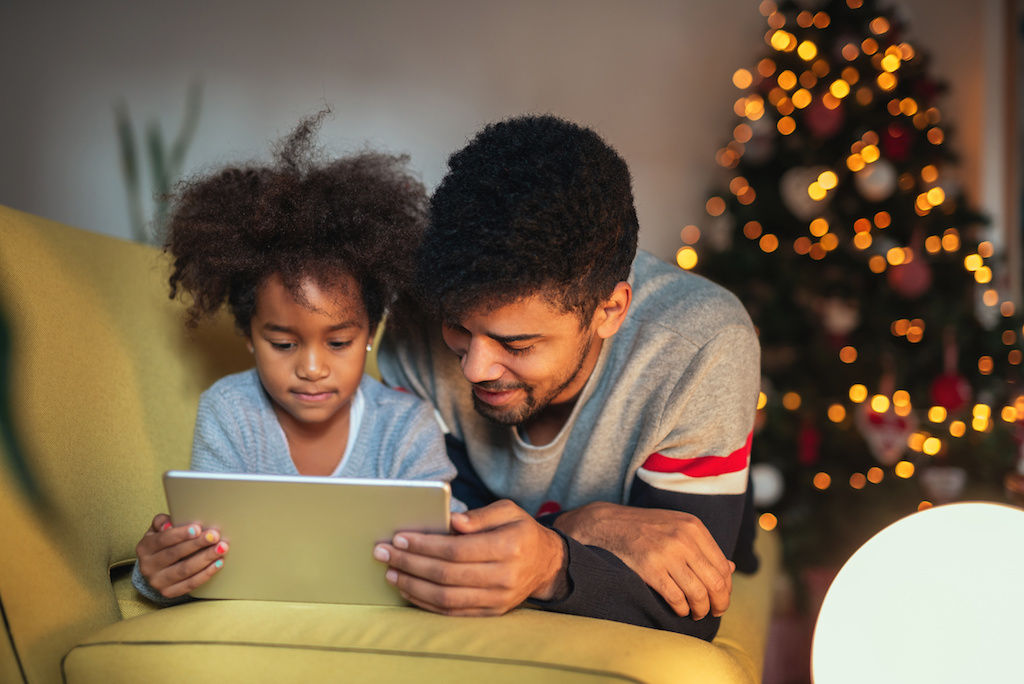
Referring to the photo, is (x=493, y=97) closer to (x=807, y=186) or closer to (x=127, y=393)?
(x=807, y=186)

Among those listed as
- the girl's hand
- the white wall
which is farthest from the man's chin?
the white wall

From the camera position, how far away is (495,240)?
1.10 meters

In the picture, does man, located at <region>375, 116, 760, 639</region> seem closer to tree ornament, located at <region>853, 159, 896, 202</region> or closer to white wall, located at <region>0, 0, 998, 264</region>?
tree ornament, located at <region>853, 159, 896, 202</region>

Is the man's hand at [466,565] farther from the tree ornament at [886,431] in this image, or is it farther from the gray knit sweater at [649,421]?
the tree ornament at [886,431]

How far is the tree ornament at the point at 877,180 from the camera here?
104 inches

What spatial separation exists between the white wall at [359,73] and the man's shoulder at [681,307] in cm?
Result: 191

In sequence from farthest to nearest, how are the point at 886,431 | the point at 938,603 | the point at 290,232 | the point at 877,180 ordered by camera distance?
the point at 877,180 → the point at 886,431 → the point at 290,232 → the point at 938,603

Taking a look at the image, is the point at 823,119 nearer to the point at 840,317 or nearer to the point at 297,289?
the point at 840,317

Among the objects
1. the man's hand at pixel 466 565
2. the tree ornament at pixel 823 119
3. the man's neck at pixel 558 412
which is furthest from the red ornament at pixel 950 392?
A: the man's hand at pixel 466 565

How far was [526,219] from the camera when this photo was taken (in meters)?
1.09

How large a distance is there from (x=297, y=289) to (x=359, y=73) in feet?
7.28

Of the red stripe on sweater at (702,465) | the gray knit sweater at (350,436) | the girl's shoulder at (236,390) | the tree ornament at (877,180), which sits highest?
the tree ornament at (877,180)

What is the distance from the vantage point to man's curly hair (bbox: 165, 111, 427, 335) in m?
1.32

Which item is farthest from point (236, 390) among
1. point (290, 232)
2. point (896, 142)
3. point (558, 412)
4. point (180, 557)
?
point (896, 142)
